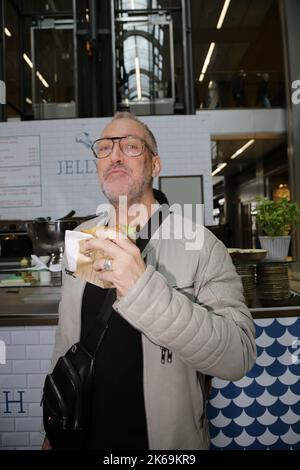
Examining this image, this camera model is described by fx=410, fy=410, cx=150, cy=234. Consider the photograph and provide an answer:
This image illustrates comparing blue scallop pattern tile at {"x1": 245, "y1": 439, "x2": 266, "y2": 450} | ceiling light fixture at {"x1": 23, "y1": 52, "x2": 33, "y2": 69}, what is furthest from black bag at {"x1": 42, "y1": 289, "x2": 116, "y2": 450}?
ceiling light fixture at {"x1": 23, "y1": 52, "x2": 33, "y2": 69}

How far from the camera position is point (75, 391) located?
1062mm

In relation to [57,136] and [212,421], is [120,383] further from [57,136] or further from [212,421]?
[57,136]

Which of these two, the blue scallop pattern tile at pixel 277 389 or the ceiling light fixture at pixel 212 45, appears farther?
the ceiling light fixture at pixel 212 45

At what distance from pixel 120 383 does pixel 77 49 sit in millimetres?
5483

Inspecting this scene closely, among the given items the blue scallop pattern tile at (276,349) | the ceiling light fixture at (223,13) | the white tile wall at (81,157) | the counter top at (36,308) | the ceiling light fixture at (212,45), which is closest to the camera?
the counter top at (36,308)

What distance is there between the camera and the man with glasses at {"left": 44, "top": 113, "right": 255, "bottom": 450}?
86cm

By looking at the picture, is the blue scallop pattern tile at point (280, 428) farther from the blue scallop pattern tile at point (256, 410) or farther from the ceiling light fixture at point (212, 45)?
the ceiling light fixture at point (212, 45)

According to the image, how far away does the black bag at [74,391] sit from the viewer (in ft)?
3.50

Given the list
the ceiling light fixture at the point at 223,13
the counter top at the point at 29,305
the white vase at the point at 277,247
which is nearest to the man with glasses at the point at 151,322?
the counter top at the point at 29,305

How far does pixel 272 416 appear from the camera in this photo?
1.79 metres

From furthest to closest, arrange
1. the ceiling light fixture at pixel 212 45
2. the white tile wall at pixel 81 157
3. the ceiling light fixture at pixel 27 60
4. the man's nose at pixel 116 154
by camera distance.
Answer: the ceiling light fixture at pixel 212 45 < the ceiling light fixture at pixel 27 60 < the white tile wall at pixel 81 157 < the man's nose at pixel 116 154

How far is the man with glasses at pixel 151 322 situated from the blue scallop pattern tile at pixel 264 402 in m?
0.63
